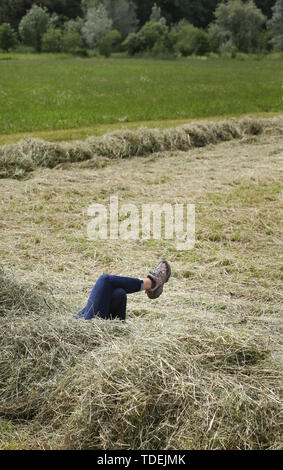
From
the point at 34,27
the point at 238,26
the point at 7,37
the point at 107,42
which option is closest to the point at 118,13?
the point at 34,27

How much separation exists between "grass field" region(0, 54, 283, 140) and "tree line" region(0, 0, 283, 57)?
61.0 feet

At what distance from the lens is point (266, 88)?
21.1 meters

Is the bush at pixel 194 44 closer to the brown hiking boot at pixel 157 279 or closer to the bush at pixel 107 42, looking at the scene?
the bush at pixel 107 42

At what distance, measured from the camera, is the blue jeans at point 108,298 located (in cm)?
374

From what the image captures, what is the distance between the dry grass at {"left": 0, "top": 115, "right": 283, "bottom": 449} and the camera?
277 centimetres

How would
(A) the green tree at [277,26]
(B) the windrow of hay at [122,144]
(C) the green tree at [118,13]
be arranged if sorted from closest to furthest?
(B) the windrow of hay at [122,144] → (A) the green tree at [277,26] → (C) the green tree at [118,13]

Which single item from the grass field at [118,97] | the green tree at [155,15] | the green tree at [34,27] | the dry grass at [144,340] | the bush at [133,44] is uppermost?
the green tree at [155,15]

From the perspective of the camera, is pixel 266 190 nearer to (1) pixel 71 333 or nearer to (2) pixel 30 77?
(1) pixel 71 333

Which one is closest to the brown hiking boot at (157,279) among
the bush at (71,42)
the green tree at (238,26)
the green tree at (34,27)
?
the bush at (71,42)

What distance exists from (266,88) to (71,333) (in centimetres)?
1952

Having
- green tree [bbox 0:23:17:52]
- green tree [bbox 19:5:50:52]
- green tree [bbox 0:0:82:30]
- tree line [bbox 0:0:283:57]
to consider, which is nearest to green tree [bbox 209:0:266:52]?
tree line [bbox 0:0:283:57]

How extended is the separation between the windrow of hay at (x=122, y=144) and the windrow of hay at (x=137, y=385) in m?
5.82

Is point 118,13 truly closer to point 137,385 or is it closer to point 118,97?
point 118,97

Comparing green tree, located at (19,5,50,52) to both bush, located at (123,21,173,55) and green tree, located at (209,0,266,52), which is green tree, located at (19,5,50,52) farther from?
green tree, located at (209,0,266,52)
